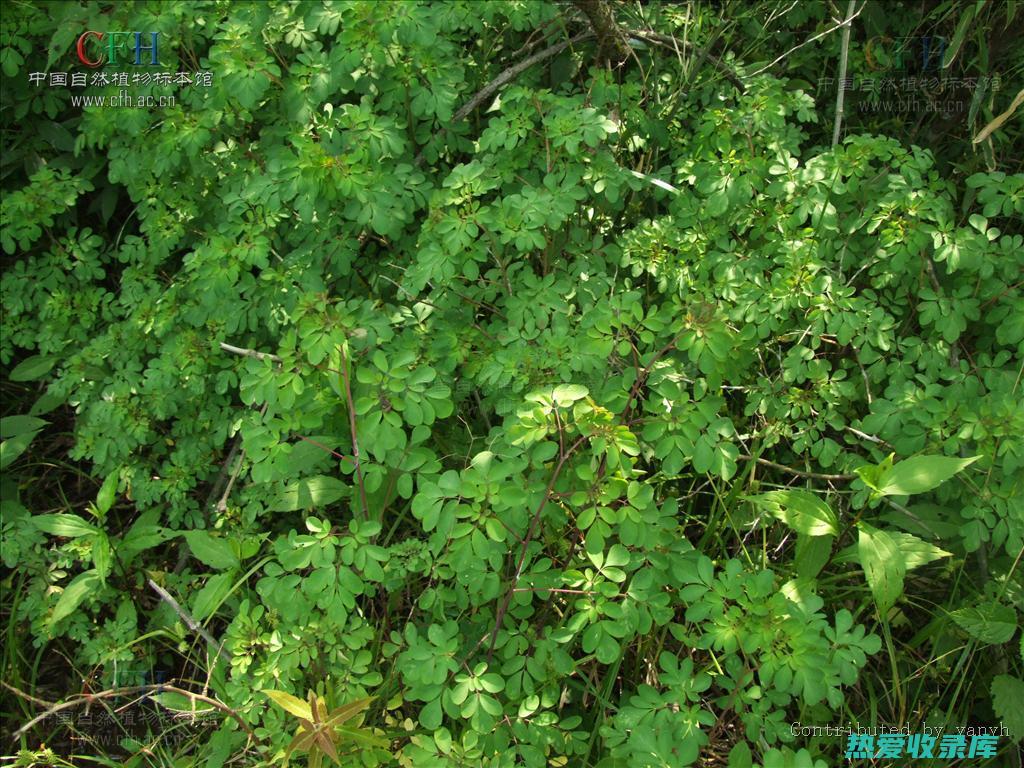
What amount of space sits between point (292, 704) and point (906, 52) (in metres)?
2.84

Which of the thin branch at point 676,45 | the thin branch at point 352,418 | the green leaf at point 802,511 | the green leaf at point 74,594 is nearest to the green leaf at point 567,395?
the thin branch at point 352,418

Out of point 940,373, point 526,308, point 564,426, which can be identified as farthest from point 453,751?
point 940,373

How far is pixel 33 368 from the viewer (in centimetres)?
307

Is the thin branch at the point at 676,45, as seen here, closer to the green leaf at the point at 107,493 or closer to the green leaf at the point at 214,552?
the green leaf at the point at 214,552

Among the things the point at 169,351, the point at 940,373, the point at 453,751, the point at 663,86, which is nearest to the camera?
the point at 453,751

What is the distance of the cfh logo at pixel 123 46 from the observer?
2820 millimetres

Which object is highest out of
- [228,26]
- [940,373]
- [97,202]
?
[228,26]

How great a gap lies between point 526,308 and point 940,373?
1.05 meters

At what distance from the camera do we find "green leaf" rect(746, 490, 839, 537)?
84.7 inches

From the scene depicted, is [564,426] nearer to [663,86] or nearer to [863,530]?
[863,530]

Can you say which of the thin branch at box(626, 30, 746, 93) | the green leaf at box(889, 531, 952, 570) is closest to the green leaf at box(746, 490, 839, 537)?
the green leaf at box(889, 531, 952, 570)

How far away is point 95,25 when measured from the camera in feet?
9.57

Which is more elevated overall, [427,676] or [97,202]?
[97,202]

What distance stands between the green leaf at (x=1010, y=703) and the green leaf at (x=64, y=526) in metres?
2.42
